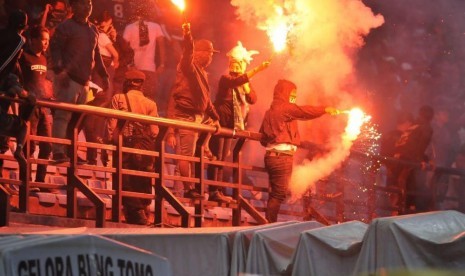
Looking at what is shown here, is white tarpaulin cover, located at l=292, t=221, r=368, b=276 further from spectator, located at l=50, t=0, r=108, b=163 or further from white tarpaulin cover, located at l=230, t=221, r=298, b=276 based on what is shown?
spectator, located at l=50, t=0, r=108, b=163

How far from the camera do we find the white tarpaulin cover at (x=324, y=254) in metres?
10.9

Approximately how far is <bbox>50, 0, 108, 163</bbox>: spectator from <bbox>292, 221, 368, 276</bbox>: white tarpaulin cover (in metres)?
4.54

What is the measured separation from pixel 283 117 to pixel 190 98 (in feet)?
3.88

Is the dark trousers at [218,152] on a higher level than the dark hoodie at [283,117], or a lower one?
lower

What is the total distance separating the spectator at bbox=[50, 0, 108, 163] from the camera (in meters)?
14.7

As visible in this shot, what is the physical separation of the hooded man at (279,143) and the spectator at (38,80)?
2899mm

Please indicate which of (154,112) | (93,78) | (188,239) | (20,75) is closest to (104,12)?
(93,78)

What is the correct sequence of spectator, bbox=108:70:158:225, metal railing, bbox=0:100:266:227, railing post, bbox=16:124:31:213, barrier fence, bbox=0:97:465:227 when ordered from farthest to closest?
spectator, bbox=108:70:158:225, metal railing, bbox=0:100:266:227, barrier fence, bbox=0:97:465:227, railing post, bbox=16:124:31:213

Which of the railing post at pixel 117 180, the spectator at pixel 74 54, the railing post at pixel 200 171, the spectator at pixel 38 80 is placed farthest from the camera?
the railing post at pixel 200 171

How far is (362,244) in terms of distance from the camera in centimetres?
1066

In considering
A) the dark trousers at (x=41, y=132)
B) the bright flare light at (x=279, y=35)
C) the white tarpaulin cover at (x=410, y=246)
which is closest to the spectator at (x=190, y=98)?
the bright flare light at (x=279, y=35)

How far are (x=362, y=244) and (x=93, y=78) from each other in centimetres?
752

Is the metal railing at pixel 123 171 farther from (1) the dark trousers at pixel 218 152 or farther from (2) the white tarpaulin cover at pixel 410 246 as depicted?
(2) the white tarpaulin cover at pixel 410 246

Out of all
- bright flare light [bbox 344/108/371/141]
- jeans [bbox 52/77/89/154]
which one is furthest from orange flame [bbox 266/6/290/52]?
jeans [bbox 52/77/89/154]
